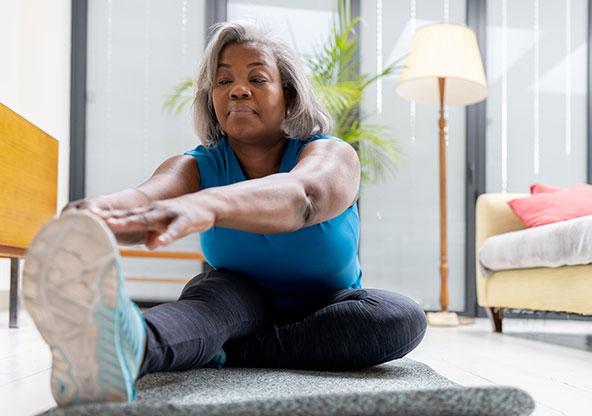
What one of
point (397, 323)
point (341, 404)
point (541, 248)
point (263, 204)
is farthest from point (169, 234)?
point (541, 248)

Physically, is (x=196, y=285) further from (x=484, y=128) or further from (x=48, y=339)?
(x=484, y=128)

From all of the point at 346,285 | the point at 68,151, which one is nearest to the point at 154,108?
the point at 68,151

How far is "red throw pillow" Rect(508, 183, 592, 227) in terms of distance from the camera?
7.98 ft

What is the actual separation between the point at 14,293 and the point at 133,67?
6.25 ft

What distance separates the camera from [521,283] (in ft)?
7.80

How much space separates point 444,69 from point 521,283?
127 centimetres

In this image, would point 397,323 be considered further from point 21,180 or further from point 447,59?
point 447,59

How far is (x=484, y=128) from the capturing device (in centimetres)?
391

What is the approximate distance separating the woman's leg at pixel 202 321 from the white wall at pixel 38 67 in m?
2.51

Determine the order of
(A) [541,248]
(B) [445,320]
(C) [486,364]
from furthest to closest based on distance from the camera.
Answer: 1. (B) [445,320]
2. (A) [541,248]
3. (C) [486,364]

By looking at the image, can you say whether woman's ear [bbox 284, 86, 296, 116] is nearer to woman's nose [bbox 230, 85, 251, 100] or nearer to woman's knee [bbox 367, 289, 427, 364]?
woman's nose [bbox 230, 85, 251, 100]

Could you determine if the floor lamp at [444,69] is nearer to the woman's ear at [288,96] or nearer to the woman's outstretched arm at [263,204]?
the woman's ear at [288,96]

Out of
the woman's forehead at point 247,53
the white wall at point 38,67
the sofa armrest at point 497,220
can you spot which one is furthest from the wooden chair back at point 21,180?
the sofa armrest at point 497,220

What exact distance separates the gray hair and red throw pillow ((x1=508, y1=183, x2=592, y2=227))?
151cm
